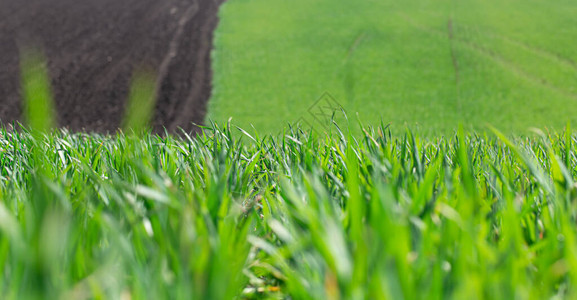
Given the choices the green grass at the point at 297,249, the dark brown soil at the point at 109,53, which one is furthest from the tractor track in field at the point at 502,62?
the green grass at the point at 297,249

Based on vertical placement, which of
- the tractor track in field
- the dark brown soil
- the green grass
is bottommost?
the tractor track in field

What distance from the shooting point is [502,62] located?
12.8 m

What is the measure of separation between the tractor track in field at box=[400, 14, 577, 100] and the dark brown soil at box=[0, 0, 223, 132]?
6609mm

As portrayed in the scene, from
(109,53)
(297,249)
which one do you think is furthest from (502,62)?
(297,249)

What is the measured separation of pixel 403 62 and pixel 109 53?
7.77 meters

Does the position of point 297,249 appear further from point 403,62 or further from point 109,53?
point 109,53

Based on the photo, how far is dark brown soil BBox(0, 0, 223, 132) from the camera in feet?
35.6

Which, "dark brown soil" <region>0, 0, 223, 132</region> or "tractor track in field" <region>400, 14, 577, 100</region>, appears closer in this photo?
"dark brown soil" <region>0, 0, 223, 132</region>

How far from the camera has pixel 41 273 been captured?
603 mm

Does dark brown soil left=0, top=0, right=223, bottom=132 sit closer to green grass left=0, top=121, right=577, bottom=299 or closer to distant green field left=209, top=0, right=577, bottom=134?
distant green field left=209, top=0, right=577, bottom=134

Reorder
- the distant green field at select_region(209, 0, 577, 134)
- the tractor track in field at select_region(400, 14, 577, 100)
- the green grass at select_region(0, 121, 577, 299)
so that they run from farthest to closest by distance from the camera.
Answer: the tractor track in field at select_region(400, 14, 577, 100), the distant green field at select_region(209, 0, 577, 134), the green grass at select_region(0, 121, 577, 299)

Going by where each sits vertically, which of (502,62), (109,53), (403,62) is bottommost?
(502,62)

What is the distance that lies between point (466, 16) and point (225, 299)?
1678 cm

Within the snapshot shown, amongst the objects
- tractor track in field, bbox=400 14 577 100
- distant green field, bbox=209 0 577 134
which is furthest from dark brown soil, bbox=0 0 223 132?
tractor track in field, bbox=400 14 577 100
